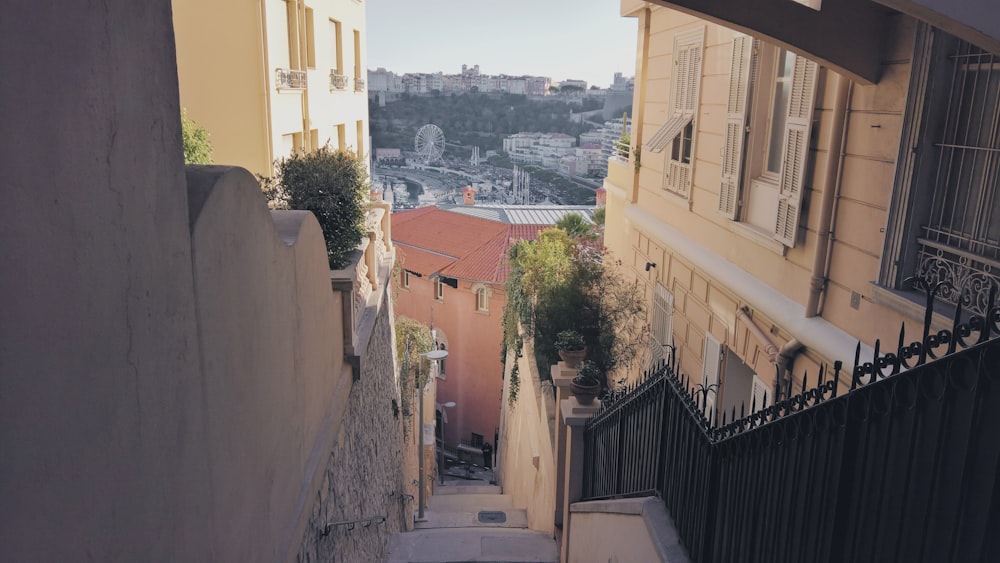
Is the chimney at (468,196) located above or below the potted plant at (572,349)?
→ below

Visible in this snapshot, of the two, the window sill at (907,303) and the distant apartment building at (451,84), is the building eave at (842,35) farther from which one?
the distant apartment building at (451,84)

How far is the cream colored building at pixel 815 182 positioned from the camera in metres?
4.36

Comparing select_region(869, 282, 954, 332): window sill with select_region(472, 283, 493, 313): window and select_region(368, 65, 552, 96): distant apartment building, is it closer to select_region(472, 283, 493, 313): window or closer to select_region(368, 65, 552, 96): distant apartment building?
select_region(472, 283, 493, 313): window

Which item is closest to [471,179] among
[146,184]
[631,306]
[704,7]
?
[631,306]

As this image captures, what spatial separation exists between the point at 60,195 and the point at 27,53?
35 cm

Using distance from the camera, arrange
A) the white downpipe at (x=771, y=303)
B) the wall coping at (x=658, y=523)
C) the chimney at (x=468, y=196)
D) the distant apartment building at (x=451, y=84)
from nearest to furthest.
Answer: the wall coping at (x=658, y=523), the white downpipe at (x=771, y=303), the chimney at (x=468, y=196), the distant apartment building at (x=451, y=84)

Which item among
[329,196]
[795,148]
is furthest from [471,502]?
[795,148]

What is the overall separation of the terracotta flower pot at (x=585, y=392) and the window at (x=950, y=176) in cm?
347

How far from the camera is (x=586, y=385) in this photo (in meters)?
7.52

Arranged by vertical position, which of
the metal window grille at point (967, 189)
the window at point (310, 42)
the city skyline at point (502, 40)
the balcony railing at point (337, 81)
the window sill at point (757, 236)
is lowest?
the window sill at point (757, 236)

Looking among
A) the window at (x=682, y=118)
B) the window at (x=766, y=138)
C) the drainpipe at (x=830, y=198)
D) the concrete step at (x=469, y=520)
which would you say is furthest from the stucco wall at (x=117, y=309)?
the concrete step at (x=469, y=520)

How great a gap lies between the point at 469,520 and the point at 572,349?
6.54 meters

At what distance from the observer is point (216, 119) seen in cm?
1077

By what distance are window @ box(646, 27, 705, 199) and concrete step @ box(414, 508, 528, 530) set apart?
24.7 feet
